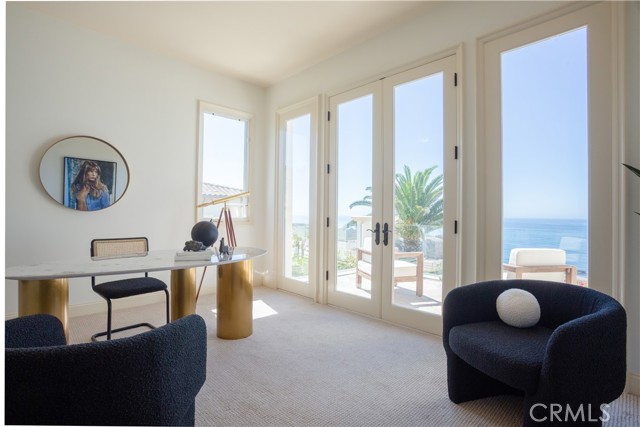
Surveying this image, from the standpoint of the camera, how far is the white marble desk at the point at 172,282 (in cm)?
199

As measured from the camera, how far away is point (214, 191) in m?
4.36

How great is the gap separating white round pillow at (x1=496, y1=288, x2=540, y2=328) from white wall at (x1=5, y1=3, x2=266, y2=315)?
11.4 ft

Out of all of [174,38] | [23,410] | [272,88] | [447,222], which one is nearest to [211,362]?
[23,410]

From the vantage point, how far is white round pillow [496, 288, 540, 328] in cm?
182

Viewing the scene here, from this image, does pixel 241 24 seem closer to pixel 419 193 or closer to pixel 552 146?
pixel 419 193

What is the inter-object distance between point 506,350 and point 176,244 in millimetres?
3572

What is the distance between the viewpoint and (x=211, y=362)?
2.38 metres

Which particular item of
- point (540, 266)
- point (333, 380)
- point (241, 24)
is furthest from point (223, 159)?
point (540, 266)

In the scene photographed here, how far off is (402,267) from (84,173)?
10.7 feet

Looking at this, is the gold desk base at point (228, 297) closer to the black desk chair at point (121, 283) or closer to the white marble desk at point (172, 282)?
the white marble desk at point (172, 282)

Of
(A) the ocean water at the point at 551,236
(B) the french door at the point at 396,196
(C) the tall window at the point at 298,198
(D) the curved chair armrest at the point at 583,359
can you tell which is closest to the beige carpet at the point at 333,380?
(B) the french door at the point at 396,196

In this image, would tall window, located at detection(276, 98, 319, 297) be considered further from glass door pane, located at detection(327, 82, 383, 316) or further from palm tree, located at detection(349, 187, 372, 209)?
palm tree, located at detection(349, 187, 372, 209)

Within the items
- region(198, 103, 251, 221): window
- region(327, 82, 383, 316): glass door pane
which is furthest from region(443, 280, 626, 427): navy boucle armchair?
region(198, 103, 251, 221): window

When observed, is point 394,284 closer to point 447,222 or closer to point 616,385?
point 447,222
